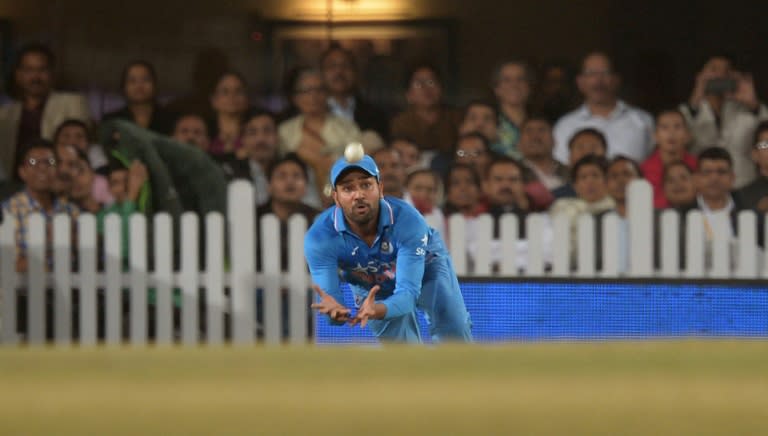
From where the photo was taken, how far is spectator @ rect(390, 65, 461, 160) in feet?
30.2

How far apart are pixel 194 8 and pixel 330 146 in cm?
162

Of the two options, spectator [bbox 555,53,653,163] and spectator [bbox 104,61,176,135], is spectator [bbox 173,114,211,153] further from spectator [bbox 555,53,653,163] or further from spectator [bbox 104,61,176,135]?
spectator [bbox 555,53,653,163]

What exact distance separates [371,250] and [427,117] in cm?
358

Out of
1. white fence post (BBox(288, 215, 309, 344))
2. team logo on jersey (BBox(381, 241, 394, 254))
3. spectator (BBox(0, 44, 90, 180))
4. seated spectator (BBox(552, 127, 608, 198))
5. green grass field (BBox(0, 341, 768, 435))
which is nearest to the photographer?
green grass field (BBox(0, 341, 768, 435))

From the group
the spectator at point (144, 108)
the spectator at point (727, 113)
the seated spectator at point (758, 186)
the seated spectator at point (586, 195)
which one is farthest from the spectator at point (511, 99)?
the spectator at point (144, 108)

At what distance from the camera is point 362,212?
5621 mm

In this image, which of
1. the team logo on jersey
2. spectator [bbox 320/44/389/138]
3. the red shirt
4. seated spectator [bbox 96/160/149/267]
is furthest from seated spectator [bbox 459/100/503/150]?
the team logo on jersey

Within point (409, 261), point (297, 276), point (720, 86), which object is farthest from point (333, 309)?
point (720, 86)

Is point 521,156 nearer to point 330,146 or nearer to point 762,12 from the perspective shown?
point 330,146

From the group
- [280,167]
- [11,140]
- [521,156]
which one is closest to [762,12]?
[521,156]

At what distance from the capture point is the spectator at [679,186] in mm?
9055

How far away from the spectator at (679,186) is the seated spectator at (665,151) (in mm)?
42

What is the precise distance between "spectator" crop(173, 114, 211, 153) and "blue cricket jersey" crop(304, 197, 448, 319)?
3470 millimetres

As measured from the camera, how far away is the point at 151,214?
9.29 metres
